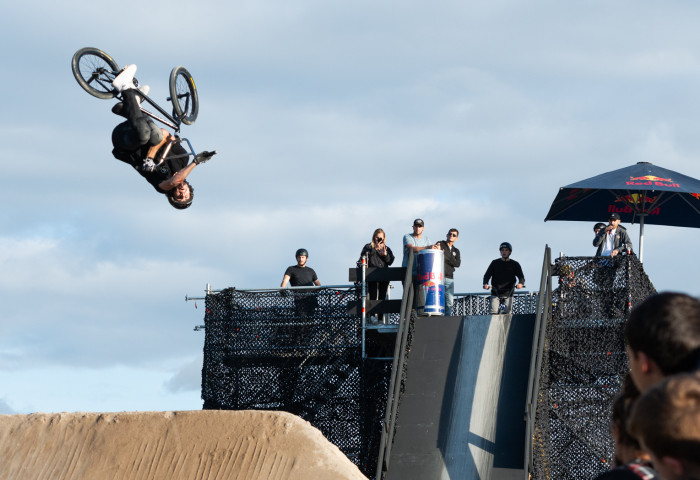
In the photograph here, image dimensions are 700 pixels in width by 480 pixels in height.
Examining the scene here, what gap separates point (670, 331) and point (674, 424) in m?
0.56

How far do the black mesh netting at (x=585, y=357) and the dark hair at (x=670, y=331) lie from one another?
10.2m

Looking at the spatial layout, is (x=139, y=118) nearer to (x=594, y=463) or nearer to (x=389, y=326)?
(x=389, y=326)

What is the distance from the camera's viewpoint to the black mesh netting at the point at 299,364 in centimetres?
1499

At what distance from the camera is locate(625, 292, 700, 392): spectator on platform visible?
315 centimetres

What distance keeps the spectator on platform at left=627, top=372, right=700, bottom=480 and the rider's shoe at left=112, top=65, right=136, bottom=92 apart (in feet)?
32.6

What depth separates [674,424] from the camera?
105 inches

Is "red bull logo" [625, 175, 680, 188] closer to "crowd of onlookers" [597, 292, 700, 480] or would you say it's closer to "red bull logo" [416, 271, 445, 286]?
"red bull logo" [416, 271, 445, 286]

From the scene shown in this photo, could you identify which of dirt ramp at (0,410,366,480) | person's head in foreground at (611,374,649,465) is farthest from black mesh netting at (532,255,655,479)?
person's head in foreground at (611,374,649,465)

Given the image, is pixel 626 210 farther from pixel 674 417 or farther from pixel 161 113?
pixel 674 417

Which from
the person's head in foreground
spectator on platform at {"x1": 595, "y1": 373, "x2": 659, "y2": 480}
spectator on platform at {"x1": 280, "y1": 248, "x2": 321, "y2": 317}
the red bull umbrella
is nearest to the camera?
spectator on platform at {"x1": 595, "y1": 373, "x2": 659, "y2": 480}

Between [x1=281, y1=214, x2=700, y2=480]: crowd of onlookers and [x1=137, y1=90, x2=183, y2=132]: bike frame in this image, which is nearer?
[x1=281, y1=214, x2=700, y2=480]: crowd of onlookers

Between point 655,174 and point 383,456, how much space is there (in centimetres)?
680

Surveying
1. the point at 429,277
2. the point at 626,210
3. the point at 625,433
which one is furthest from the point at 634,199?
the point at 625,433

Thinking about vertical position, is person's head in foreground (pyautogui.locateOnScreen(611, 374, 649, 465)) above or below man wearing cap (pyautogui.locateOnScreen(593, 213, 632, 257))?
below
